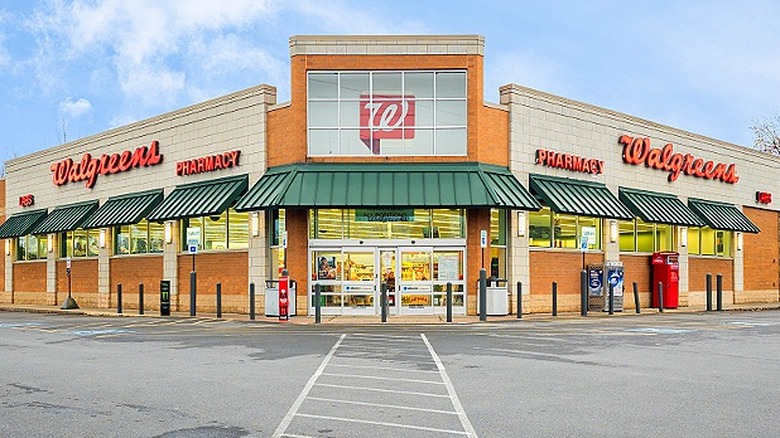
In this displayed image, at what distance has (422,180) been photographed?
2598 cm

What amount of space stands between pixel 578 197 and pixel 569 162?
1440 mm

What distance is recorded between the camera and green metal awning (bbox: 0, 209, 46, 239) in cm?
3919

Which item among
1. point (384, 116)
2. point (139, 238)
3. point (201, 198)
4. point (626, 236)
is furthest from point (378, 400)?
point (139, 238)

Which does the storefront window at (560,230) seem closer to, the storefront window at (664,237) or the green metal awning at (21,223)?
the storefront window at (664,237)

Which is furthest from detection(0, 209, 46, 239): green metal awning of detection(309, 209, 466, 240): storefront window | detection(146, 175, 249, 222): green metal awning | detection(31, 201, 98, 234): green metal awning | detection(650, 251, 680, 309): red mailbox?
detection(650, 251, 680, 309): red mailbox

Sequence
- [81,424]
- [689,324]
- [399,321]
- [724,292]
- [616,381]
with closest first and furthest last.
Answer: [81,424]
[616,381]
[689,324]
[399,321]
[724,292]

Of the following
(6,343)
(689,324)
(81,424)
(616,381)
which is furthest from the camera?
(689,324)

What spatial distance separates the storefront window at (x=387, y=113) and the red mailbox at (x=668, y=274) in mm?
10294

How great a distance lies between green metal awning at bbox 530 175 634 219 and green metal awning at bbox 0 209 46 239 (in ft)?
79.3

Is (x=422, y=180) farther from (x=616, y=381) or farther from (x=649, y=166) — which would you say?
(x=616, y=381)

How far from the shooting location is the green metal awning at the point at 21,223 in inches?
1543

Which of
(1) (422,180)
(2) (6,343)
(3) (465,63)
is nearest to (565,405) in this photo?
(2) (6,343)

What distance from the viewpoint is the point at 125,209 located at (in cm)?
3281

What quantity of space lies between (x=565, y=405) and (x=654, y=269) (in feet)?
78.4
